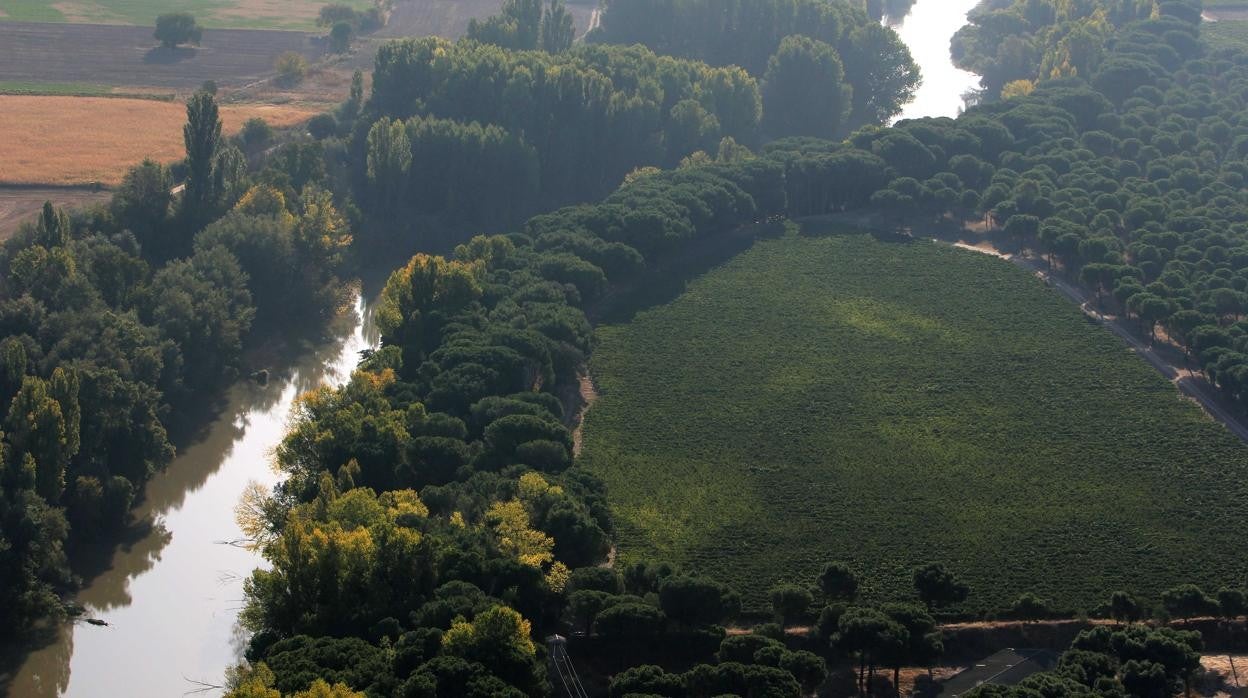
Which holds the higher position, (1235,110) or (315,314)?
(1235,110)

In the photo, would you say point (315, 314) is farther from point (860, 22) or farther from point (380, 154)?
point (860, 22)

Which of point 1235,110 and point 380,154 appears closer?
point 380,154

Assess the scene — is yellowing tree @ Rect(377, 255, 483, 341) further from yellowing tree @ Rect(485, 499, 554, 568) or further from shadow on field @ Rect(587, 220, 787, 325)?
yellowing tree @ Rect(485, 499, 554, 568)

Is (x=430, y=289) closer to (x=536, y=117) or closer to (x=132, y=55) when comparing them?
(x=536, y=117)

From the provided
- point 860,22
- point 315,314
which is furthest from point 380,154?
point 860,22

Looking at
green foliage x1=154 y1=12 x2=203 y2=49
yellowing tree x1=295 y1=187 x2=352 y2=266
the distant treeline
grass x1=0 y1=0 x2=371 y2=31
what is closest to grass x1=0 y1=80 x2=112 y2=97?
green foliage x1=154 y1=12 x2=203 y2=49

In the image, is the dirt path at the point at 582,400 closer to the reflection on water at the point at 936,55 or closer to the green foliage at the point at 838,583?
the green foliage at the point at 838,583
